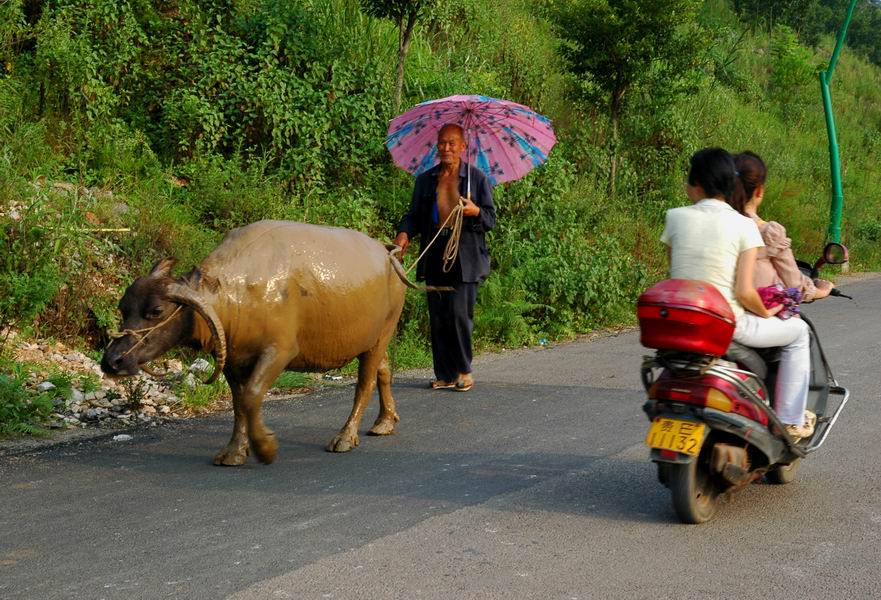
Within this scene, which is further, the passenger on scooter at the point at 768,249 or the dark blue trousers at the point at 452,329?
the dark blue trousers at the point at 452,329

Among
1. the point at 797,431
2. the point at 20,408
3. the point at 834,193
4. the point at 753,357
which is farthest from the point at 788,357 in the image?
the point at 834,193

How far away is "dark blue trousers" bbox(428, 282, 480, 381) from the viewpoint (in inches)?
361

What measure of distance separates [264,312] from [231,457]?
898 millimetres

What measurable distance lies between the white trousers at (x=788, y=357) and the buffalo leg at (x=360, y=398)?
2.62m

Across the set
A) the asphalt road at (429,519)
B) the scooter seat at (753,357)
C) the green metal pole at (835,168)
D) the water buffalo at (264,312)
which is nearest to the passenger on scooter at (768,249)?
the scooter seat at (753,357)

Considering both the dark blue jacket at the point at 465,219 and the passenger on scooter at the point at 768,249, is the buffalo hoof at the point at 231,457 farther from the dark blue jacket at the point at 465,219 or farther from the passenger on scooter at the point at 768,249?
the passenger on scooter at the point at 768,249

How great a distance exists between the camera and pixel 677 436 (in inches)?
206

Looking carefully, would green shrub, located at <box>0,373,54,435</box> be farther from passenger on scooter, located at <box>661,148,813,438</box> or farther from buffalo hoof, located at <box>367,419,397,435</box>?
passenger on scooter, located at <box>661,148,813,438</box>

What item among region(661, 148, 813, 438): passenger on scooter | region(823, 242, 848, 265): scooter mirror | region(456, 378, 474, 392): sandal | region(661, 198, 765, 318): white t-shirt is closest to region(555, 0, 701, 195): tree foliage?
region(456, 378, 474, 392): sandal

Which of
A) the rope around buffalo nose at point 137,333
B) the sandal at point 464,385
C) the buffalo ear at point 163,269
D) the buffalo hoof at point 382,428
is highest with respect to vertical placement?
the buffalo ear at point 163,269

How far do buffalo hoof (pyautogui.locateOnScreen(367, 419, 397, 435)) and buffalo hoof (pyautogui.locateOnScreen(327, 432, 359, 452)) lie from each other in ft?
1.51

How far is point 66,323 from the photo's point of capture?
929 centimetres

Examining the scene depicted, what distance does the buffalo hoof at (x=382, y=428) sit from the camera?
24.9 ft

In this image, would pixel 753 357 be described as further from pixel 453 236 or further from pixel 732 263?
pixel 453 236
